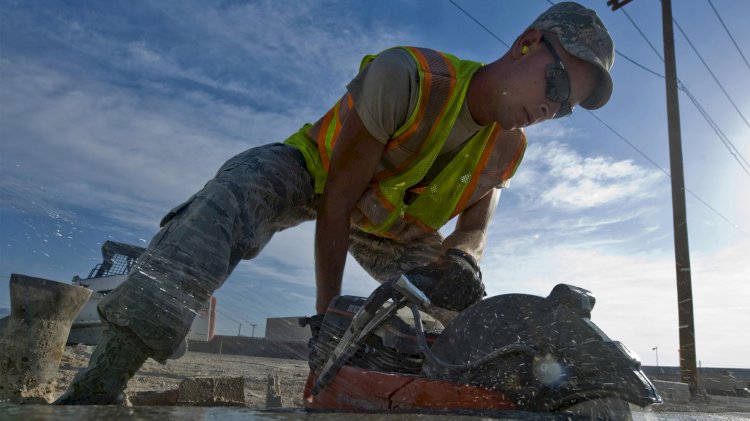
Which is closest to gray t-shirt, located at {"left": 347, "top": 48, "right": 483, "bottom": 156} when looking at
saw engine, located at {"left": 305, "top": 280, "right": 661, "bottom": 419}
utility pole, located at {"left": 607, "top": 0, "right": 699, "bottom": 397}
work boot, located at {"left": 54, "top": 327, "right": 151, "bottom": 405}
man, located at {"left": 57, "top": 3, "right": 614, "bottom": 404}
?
man, located at {"left": 57, "top": 3, "right": 614, "bottom": 404}

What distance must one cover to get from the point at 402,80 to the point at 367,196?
0.62m

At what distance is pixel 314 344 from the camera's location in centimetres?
216

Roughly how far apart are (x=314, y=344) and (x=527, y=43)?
1673 mm

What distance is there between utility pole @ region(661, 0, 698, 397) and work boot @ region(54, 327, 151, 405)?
888 cm

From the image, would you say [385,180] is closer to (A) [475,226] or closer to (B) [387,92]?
(B) [387,92]

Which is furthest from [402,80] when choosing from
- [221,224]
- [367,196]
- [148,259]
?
[148,259]

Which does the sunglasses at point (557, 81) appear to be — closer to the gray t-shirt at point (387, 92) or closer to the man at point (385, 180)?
the man at point (385, 180)

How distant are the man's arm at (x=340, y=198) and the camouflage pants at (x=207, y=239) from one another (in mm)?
213

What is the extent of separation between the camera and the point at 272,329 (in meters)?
21.1

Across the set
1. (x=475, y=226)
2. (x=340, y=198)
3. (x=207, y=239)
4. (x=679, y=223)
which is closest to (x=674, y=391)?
(x=679, y=223)

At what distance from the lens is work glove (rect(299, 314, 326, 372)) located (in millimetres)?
2094

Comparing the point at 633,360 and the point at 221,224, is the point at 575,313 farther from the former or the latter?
the point at 221,224

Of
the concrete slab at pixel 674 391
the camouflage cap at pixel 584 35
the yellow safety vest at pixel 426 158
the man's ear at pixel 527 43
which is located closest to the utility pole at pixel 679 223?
the concrete slab at pixel 674 391

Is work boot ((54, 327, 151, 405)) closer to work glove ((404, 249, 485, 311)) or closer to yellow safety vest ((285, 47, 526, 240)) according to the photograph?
work glove ((404, 249, 485, 311))
